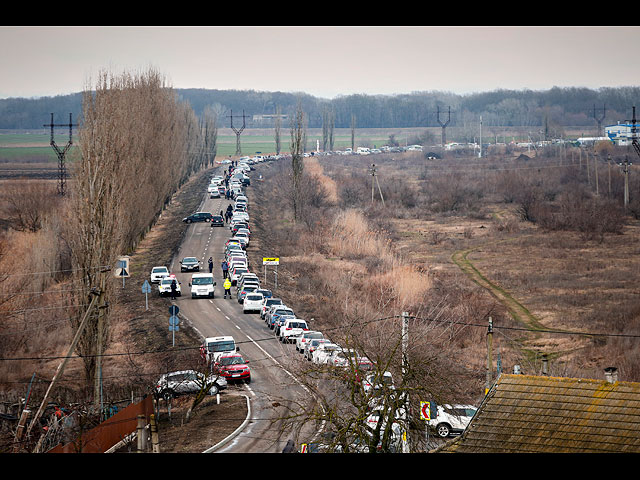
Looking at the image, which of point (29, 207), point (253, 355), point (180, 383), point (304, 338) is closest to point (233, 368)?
point (180, 383)

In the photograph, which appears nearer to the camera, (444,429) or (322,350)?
(444,429)

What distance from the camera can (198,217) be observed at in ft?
196

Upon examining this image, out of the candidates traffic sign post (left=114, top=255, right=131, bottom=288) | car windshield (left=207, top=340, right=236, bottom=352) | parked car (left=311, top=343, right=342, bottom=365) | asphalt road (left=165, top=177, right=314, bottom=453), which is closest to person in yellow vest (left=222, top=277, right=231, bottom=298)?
asphalt road (left=165, top=177, right=314, bottom=453)

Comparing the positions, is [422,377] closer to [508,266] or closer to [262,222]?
[508,266]

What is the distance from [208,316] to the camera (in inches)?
1300

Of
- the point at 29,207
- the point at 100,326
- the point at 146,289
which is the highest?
the point at 29,207

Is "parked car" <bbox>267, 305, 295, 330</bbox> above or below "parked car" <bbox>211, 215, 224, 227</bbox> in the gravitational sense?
below

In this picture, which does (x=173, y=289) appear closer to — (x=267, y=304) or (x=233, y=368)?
(x=267, y=304)

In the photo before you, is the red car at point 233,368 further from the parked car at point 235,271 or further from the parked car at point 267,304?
the parked car at point 235,271

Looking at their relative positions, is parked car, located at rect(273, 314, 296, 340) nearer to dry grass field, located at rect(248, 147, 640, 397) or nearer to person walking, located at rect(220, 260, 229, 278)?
dry grass field, located at rect(248, 147, 640, 397)

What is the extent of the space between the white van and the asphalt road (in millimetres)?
322

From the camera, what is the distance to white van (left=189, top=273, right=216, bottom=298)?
3650 cm

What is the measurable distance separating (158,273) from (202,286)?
177 inches
